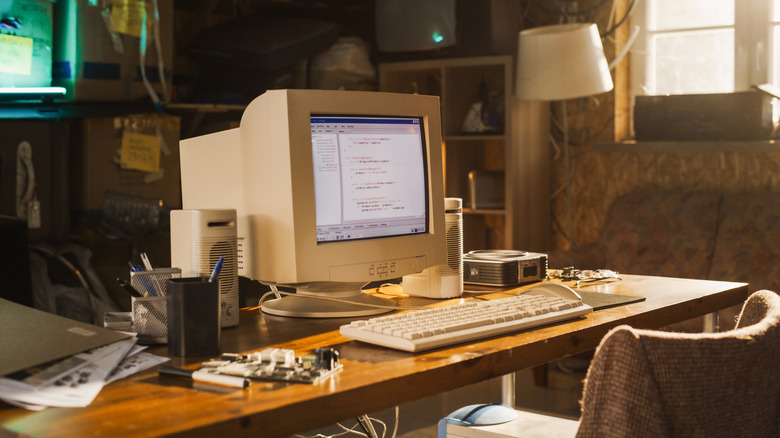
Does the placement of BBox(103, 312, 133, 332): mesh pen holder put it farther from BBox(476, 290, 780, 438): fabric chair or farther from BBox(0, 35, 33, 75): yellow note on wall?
BBox(0, 35, 33, 75): yellow note on wall

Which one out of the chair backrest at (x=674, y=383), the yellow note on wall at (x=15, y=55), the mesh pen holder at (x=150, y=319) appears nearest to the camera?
the chair backrest at (x=674, y=383)

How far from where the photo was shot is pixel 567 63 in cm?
357

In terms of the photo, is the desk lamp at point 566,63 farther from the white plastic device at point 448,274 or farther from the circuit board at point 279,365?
the circuit board at point 279,365

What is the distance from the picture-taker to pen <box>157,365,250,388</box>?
1.12 m

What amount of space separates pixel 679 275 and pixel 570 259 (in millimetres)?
446

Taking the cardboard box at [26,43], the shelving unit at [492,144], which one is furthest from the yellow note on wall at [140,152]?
the shelving unit at [492,144]

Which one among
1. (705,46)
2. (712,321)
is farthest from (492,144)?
(712,321)

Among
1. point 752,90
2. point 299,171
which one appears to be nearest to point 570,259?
point 752,90

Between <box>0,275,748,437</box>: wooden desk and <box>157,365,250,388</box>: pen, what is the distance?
1 centimetres

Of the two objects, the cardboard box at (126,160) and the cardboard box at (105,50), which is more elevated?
the cardboard box at (105,50)

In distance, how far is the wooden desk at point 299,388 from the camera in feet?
3.19

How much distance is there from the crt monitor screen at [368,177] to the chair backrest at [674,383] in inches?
31.5

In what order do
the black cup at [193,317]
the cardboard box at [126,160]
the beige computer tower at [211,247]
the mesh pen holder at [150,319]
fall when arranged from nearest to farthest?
1. the black cup at [193,317]
2. the mesh pen holder at [150,319]
3. the beige computer tower at [211,247]
4. the cardboard box at [126,160]

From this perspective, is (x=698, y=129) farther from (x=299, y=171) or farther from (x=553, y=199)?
(x=299, y=171)
